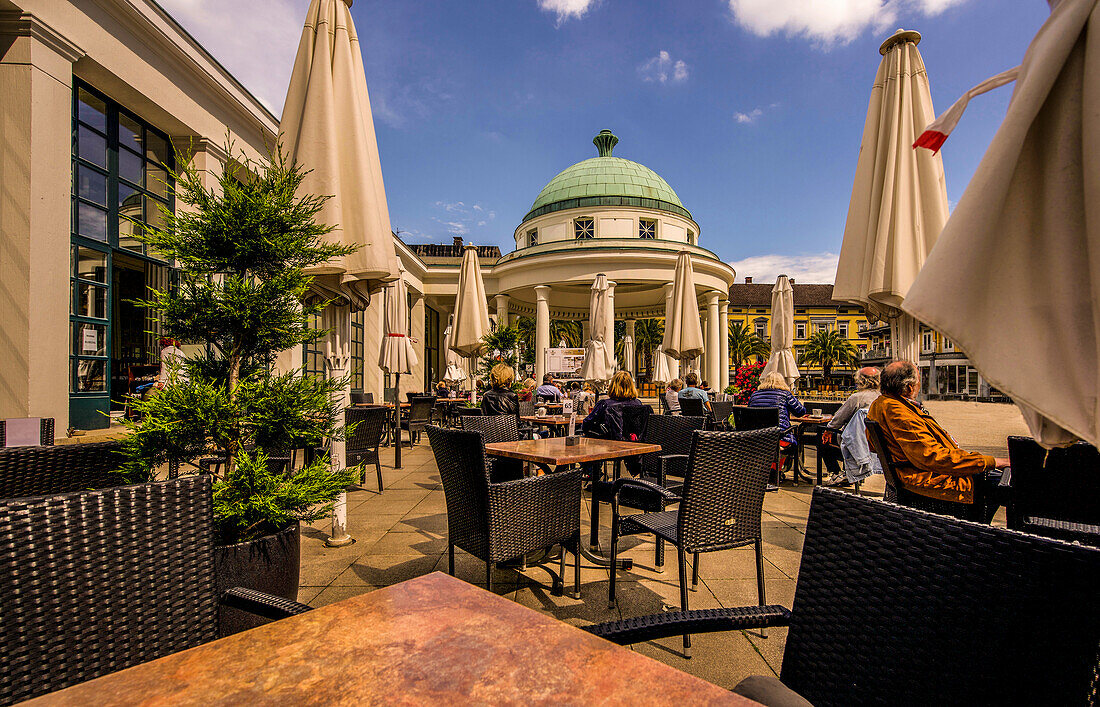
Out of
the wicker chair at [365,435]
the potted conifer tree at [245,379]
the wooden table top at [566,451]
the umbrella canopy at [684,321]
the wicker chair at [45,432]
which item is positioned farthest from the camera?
the umbrella canopy at [684,321]

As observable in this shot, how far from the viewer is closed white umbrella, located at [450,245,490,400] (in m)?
11.2

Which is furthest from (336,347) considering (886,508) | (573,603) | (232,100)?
(232,100)

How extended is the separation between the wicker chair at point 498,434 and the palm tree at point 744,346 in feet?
182

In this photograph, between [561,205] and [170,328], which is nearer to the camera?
[170,328]

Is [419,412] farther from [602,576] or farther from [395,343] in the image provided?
[602,576]

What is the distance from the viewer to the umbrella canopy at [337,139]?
4.07m

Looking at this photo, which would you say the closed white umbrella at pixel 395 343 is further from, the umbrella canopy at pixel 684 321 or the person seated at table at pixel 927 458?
the person seated at table at pixel 927 458

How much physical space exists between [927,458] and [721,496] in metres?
1.44

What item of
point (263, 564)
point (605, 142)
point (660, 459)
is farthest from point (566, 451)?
point (605, 142)

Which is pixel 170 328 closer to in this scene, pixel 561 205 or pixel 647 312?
pixel 561 205

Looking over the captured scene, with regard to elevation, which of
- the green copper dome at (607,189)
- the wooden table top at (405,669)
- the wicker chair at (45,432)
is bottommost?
the wooden table top at (405,669)

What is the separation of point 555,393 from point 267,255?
807 cm

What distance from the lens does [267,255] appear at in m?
3.03

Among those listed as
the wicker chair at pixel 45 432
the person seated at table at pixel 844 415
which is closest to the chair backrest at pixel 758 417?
the person seated at table at pixel 844 415
